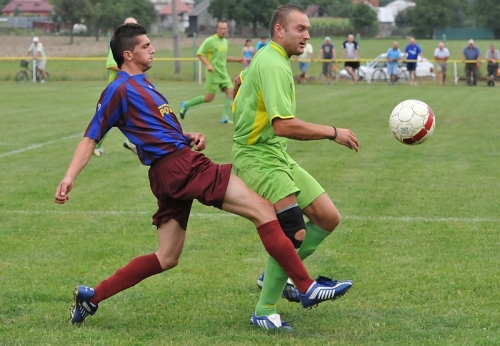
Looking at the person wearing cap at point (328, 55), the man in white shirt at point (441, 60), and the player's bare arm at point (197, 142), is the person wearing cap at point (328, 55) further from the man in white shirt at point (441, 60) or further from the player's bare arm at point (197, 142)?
the player's bare arm at point (197, 142)

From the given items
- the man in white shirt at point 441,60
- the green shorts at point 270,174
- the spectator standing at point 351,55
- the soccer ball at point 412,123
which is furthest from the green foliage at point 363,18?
the green shorts at point 270,174

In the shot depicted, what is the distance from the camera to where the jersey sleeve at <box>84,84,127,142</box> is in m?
4.81

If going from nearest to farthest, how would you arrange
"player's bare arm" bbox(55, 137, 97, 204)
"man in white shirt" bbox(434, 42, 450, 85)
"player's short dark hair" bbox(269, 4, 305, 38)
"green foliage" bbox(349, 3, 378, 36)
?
"player's bare arm" bbox(55, 137, 97, 204) < "player's short dark hair" bbox(269, 4, 305, 38) < "man in white shirt" bbox(434, 42, 450, 85) < "green foliage" bbox(349, 3, 378, 36)

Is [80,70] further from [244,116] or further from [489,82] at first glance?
[244,116]

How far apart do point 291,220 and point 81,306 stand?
51.1 inches

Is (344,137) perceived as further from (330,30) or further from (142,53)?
(330,30)

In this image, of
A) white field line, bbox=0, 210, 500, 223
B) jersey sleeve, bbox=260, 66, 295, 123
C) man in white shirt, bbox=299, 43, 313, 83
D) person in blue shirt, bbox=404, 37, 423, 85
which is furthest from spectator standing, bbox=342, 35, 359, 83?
jersey sleeve, bbox=260, 66, 295, 123

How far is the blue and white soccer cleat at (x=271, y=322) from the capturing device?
4.95 m

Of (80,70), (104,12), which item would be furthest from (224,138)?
(104,12)

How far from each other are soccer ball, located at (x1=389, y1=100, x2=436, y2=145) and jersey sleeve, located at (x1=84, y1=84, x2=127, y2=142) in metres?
1.99

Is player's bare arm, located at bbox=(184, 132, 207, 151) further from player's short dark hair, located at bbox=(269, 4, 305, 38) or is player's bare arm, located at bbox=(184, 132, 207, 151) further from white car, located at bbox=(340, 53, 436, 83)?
white car, located at bbox=(340, 53, 436, 83)

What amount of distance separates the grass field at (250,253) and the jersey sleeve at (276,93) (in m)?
1.22

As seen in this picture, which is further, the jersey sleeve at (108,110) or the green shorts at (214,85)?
the green shorts at (214,85)

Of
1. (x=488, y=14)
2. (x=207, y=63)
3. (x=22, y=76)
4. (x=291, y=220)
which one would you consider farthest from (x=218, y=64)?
(x=488, y=14)
